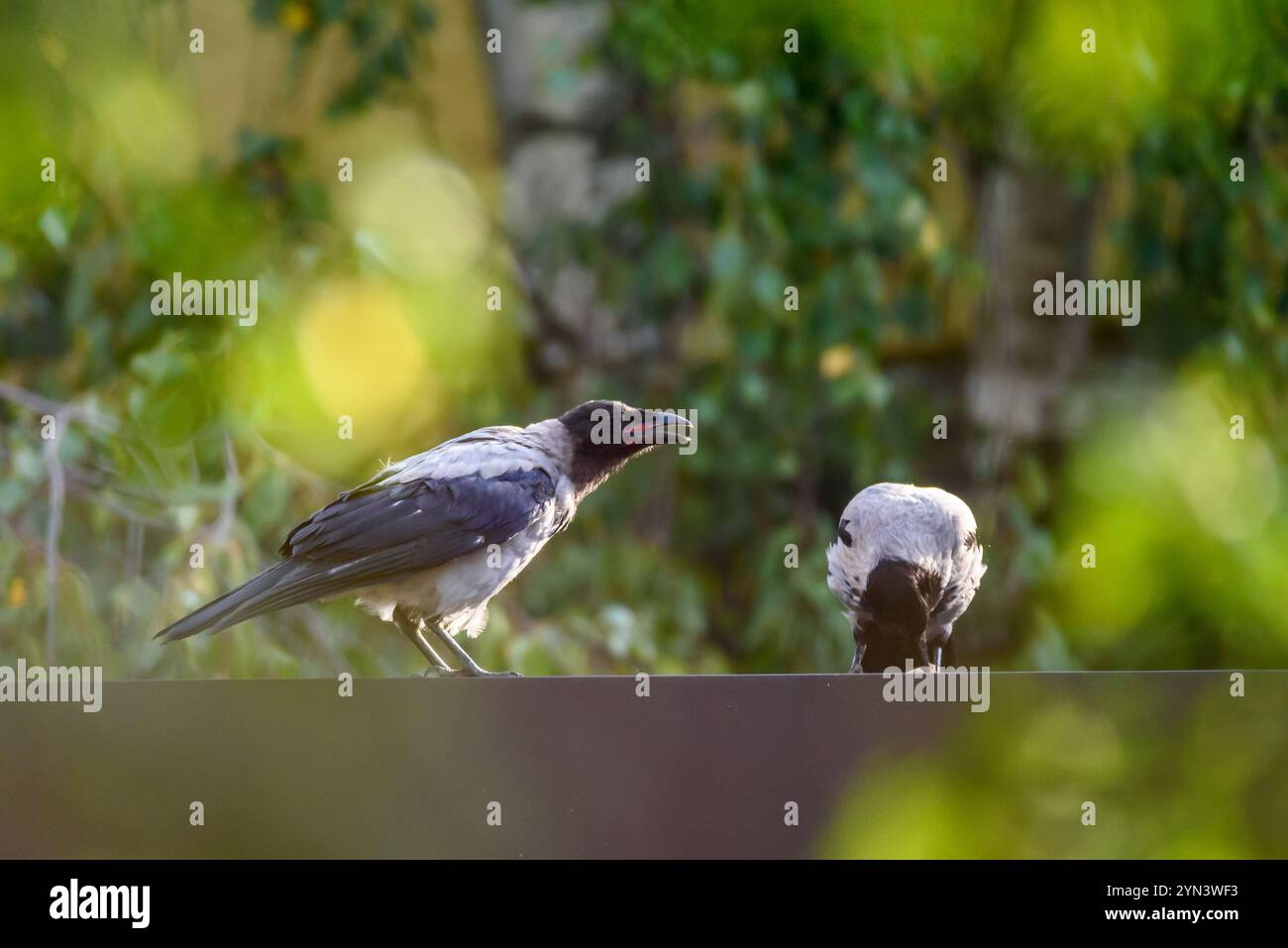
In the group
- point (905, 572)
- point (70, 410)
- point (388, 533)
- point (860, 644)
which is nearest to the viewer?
point (388, 533)

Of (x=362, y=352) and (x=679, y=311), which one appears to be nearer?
(x=362, y=352)

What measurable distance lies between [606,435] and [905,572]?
27.7 inches

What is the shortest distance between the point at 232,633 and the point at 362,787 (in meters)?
2.15

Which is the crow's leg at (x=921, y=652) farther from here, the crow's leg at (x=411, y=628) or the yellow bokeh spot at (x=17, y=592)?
the yellow bokeh spot at (x=17, y=592)

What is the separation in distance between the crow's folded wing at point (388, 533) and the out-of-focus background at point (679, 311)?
45.4 inches

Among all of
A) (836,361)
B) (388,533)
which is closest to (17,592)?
(388,533)

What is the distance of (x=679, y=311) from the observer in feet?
16.6

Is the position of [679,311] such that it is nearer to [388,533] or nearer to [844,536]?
[844,536]

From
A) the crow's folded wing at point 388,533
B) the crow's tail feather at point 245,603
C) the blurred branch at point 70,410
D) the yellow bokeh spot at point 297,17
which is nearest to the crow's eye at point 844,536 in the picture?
the crow's folded wing at point 388,533

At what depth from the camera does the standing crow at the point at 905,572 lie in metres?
2.98

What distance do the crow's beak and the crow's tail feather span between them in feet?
2.50

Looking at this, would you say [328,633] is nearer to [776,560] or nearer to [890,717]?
[776,560]
